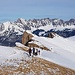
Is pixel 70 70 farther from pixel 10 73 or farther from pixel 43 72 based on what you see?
pixel 10 73

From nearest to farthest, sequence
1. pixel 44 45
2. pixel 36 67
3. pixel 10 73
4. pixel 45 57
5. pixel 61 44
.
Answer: pixel 10 73 < pixel 36 67 < pixel 45 57 < pixel 44 45 < pixel 61 44

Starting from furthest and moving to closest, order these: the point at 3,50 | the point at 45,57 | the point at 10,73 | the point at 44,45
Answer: the point at 44,45, the point at 3,50, the point at 45,57, the point at 10,73

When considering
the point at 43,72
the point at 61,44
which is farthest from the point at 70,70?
the point at 61,44

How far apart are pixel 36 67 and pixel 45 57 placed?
1178cm

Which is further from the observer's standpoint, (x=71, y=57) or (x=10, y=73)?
(x=71, y=57)

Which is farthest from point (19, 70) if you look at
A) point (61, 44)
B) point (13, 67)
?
point (61, 44)

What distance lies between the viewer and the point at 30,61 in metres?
53.5

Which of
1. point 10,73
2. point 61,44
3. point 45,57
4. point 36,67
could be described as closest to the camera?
point 10,73

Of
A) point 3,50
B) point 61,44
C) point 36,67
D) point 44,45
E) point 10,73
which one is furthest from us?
point 61,44

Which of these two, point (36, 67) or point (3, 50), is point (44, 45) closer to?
point (3, 50)

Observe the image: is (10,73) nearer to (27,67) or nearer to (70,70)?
(27,67)

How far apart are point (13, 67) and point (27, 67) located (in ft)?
8.48

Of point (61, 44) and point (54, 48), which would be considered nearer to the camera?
point (54, 48)

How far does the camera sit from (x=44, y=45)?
241ft
